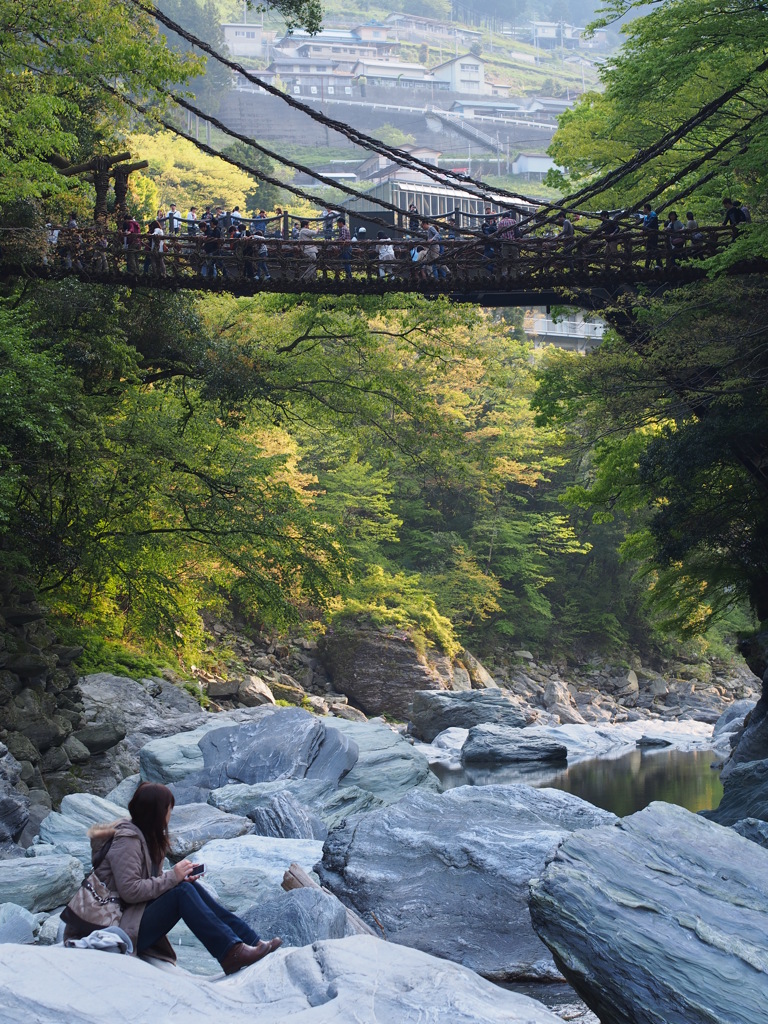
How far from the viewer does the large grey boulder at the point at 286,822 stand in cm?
877

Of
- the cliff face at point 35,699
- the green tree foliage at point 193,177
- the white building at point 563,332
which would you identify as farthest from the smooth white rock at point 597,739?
the green tree foliage at point 193,177

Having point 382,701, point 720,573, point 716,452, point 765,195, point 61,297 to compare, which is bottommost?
point 382,701

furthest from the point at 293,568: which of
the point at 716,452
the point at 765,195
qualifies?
the point at 765,195

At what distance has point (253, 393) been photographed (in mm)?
13172

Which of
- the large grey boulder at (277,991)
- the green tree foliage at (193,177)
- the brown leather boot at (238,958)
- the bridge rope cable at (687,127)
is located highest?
the green tree foliage at (193,177)

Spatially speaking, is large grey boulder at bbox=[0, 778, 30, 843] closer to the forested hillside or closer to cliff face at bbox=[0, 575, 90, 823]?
cliff face at bbox=[0, 575, 90, 823]

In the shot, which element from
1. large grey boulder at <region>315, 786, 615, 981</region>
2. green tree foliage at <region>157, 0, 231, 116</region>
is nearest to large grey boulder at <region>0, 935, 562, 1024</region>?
large grey boulder at <region>315, 786, 615, 981</region>

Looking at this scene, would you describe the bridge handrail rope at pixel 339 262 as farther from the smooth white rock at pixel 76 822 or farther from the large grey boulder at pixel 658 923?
the large grey boulder at pixel 658 923

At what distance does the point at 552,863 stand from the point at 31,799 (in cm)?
603

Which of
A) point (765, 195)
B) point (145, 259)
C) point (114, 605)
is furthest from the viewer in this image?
point (114, 605)

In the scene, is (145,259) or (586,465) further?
(586,465)

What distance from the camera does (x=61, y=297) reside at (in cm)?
1173

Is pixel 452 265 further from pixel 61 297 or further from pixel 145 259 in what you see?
pixel 61 297

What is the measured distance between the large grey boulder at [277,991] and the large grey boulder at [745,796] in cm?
523
